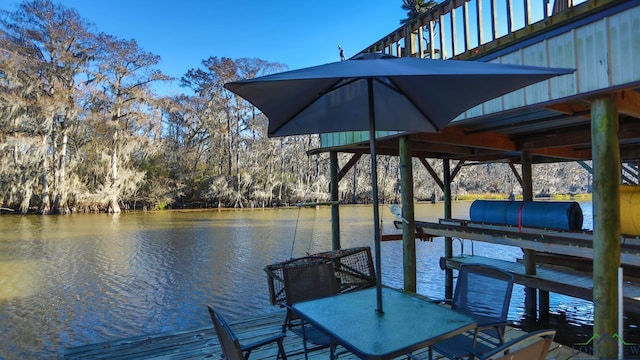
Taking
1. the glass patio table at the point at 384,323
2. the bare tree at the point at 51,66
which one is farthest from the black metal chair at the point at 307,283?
the bare tree at the point at 51,66

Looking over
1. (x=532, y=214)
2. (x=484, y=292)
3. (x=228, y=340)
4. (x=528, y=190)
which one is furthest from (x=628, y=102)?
(x=228, y=340)

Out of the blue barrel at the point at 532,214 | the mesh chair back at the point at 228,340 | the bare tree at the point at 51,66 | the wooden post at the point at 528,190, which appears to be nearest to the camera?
the mesh chair back at the point at 228,340

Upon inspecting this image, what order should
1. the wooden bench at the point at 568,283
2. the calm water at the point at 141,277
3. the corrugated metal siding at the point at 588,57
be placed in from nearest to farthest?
the corrugated metal siding at the point at 588,57 → the wooden bench at the point at 568,283 → the calm water at the point at 141,277

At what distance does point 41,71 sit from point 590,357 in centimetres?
2603

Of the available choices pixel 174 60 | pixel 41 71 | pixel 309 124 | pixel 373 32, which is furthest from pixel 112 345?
pixel 174 60

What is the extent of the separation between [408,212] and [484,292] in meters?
2.28

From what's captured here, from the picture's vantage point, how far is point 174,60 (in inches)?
1142

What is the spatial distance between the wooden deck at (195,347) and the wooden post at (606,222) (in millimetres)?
312

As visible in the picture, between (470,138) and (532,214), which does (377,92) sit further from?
(532,214)

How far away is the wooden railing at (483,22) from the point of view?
3.14m

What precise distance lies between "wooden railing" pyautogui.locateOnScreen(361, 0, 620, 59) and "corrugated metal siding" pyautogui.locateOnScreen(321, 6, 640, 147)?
15 cm

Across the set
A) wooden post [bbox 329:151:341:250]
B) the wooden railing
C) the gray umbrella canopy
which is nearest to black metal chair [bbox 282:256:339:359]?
the gray umbrella canopy

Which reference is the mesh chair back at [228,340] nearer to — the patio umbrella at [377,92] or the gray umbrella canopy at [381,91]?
→ the patio umbrella at [377,92]

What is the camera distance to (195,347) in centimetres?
330
